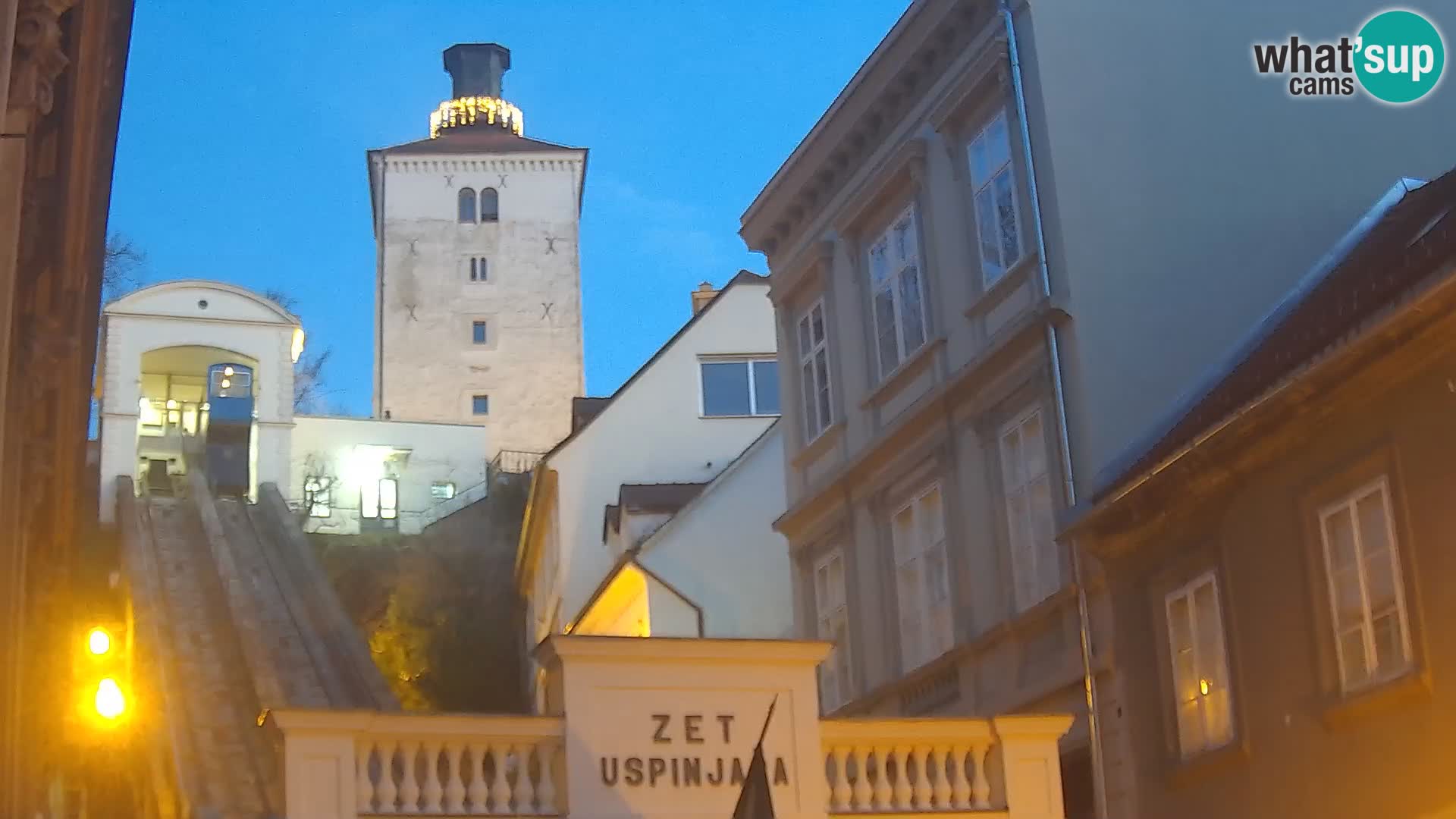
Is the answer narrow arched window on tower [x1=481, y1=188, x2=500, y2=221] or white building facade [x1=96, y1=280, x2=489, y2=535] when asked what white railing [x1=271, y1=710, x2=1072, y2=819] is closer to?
white building facade [x1=96, y1=280, x2=489, y2=535]

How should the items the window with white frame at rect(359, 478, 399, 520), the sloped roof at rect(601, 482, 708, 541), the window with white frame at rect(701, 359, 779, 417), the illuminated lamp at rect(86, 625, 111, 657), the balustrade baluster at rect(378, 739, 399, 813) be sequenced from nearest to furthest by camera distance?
the balustrade baluster at rect(378, 739, 399, 813) < the illuminated lamp at rect(86, 625, 111, 657) < the sloped roof at rect(601, 482, 708, 541) < the window with white frame at rect(701, 359, 779, 417) < the window with white frame at rect(359, 478, 399, 520)

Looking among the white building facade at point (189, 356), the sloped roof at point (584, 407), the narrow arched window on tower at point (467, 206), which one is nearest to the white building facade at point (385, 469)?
the white building facade at point (189, 356)

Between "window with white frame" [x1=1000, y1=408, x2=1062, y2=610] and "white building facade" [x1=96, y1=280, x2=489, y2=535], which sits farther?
"white building facade" [x1=96, y1=280, x2=489, y2=535]

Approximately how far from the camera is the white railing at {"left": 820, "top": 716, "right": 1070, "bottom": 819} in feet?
44.7

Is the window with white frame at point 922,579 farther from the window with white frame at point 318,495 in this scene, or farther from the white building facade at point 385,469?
the white building facade at point 385,469

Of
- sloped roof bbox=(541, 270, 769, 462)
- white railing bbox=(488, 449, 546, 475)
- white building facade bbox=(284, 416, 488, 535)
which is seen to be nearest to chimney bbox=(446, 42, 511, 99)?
white railing bbox=(488, 449, 546, 475)

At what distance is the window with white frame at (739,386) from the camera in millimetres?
36844

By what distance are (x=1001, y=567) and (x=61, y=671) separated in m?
11.4

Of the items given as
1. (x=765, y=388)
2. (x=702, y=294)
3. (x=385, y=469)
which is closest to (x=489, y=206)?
(x=385, y=469)

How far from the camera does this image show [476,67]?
93.5 meters

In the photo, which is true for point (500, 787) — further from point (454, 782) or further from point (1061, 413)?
point (1061, 413)

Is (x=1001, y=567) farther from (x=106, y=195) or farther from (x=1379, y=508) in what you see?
(x=106, y=195)

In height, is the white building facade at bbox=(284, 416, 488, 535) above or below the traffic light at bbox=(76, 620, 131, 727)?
above

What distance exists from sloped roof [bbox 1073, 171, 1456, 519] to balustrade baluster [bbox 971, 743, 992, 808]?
3335mm
